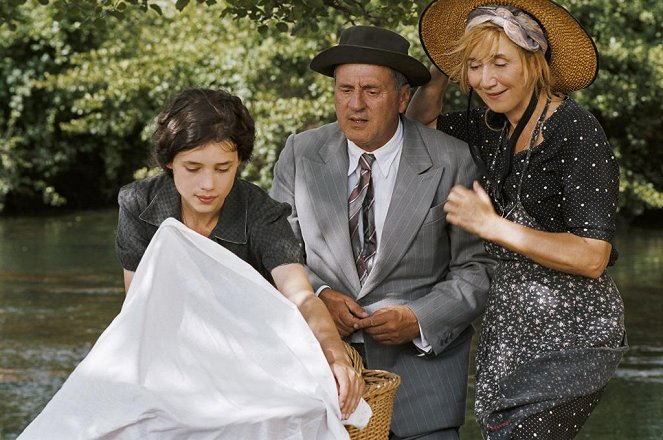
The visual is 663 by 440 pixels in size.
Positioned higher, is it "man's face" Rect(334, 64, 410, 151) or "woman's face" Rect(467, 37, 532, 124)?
"woman's face" Rect(467, 37, 532, 124)

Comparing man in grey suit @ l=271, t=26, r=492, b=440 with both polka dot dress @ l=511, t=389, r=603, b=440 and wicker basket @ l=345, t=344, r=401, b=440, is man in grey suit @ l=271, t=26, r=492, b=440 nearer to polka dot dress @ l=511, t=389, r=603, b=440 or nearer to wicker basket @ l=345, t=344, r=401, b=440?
wicker basket @ l=345, t=344, r=401, b=440

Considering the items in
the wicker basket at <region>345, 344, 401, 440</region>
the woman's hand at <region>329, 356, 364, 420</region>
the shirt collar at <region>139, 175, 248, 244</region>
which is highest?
the shirt collar at <region>139, 175, 248, 244</region>

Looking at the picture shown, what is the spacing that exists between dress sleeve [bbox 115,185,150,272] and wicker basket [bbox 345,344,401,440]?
0.67m

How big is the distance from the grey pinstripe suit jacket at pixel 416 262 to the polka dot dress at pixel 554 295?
14.0 inches

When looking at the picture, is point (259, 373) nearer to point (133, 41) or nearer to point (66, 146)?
point (133, 41)

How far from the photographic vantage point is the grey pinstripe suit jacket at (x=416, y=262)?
4254 mm

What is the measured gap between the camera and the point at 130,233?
3.82 m

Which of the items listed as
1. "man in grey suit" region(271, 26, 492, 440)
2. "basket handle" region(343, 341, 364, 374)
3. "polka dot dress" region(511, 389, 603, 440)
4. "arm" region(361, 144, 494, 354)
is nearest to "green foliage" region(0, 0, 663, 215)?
"man in grey suit" region(271, 26, 492, 440)

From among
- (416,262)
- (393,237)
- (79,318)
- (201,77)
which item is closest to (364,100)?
(393,237)

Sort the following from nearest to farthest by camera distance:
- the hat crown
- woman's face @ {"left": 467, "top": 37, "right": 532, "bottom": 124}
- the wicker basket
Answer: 1. the wicker basket
2. woman's face @ {"left": 467, "top": 37, "right": 532, "bottom": 124}
3. the hat crown

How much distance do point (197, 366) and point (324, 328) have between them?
0.48 metres

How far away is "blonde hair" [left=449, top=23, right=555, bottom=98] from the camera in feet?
12.7

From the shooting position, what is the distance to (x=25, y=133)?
23469 mm

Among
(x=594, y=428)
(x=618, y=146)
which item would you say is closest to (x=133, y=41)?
(x=618, y=146)
